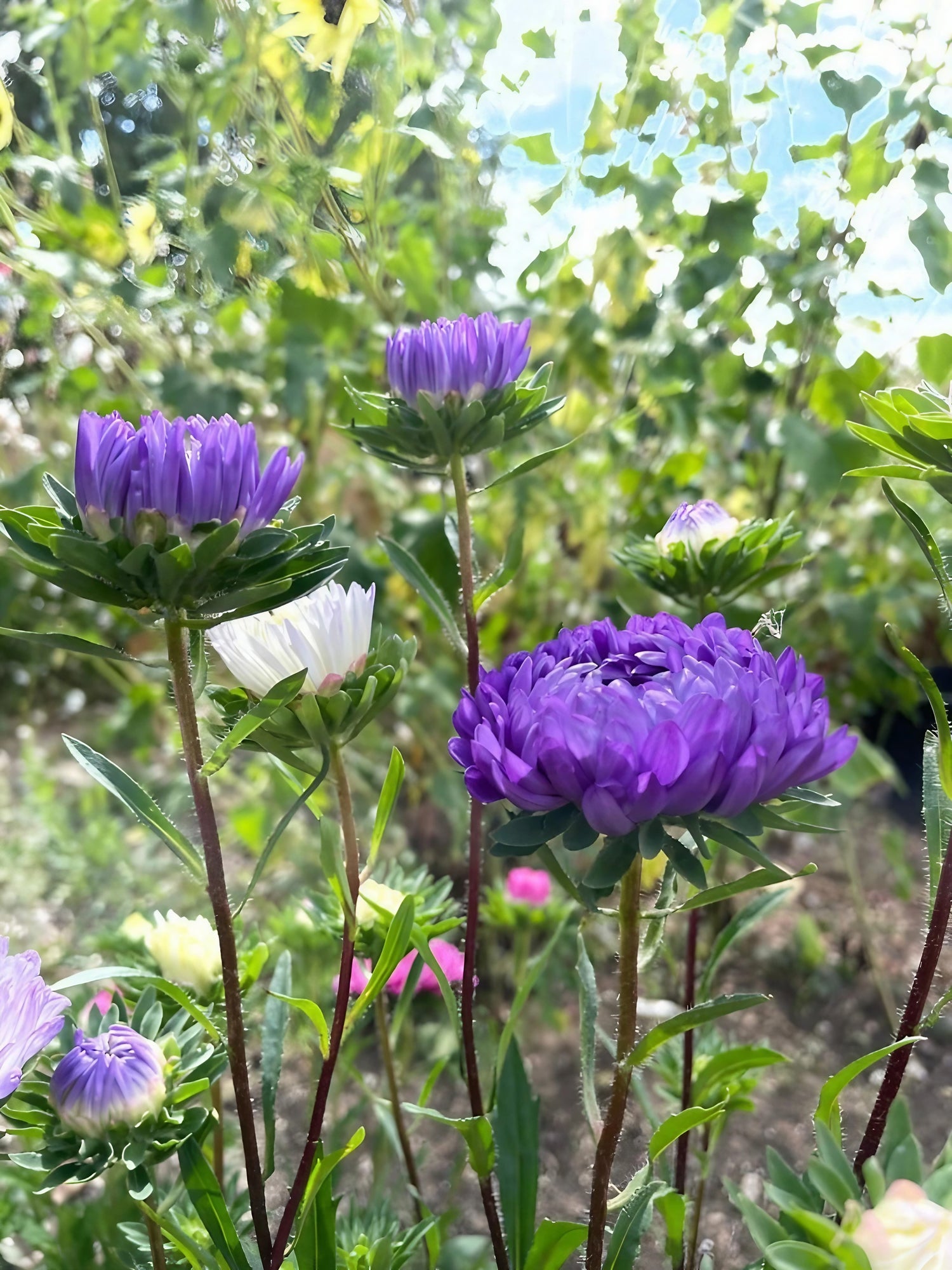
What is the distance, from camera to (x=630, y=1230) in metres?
0.34

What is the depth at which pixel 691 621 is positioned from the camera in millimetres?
591

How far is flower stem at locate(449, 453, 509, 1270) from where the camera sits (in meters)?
0.39

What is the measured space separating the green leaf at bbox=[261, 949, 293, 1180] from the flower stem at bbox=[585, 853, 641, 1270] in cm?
13

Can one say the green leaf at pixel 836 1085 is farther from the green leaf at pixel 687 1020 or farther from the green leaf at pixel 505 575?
the green leaf at pixel 505 575

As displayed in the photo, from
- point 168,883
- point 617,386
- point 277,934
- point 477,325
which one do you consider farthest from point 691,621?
point 168,883

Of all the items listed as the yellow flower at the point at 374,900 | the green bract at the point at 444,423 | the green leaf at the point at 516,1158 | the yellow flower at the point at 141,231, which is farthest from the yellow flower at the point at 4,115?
the green leaf at the point at 516,1158

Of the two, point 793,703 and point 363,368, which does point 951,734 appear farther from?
point 363,368

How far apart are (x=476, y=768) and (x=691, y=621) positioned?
36 cm

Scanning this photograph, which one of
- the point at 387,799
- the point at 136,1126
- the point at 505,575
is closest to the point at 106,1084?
the point at 136,1126

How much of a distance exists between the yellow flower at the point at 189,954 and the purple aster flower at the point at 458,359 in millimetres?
243

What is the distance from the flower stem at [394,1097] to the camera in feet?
1.47

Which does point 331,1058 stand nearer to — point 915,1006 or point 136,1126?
point 136,1126

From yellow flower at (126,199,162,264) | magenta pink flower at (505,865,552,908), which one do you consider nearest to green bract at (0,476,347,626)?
magenta pink flower at (505,865,552,908)

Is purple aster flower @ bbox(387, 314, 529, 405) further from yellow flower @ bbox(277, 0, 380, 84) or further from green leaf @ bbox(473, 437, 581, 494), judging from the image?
yellow flower @ bbox(277, 0, 380, 84)
